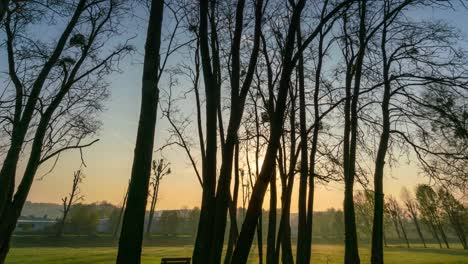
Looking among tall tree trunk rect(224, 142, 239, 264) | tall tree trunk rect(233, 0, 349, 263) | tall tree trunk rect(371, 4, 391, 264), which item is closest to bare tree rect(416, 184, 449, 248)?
Result: tall tree trunk rect(371, 4, 391, 264)

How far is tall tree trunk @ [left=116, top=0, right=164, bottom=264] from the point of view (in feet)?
12.2

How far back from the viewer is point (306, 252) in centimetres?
934

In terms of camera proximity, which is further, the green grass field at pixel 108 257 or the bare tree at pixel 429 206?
the bare tree at pixel 429 206

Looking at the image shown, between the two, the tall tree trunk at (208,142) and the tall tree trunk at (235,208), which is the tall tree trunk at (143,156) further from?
the tall tree trunk at (235,208)

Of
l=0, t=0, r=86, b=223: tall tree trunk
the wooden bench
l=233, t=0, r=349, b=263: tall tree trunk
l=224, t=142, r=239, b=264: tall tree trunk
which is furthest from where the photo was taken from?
the wooden bench

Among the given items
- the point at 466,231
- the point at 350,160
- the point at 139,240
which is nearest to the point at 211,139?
the point at 139,240

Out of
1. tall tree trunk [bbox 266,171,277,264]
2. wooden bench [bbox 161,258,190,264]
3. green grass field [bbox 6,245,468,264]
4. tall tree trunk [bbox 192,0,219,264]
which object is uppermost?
tall tree trunk [bbox 192,0,219,264]

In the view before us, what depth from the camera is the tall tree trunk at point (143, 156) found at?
3727mm

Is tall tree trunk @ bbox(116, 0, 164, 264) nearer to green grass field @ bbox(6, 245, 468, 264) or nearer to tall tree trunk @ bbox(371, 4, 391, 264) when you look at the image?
tall tree trunk @ bbox(371, 4, 391, 264)

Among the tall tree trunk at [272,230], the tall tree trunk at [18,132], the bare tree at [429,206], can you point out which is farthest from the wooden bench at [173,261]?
the bare tree at [429,206]

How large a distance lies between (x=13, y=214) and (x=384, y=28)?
512 inches

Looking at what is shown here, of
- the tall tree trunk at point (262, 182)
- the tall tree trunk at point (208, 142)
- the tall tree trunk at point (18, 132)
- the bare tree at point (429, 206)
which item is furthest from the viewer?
the bare tree at point (429, 206)

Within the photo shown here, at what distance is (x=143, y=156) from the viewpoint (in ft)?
13.4

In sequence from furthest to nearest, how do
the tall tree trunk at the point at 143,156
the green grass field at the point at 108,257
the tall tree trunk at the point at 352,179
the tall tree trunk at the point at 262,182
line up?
the green grass field at the point at 108,257
the tall tree trunk at the point at 352,179
the tall tree trunk at the point at 262,182
the tall tree trunk at the point at 143,156
